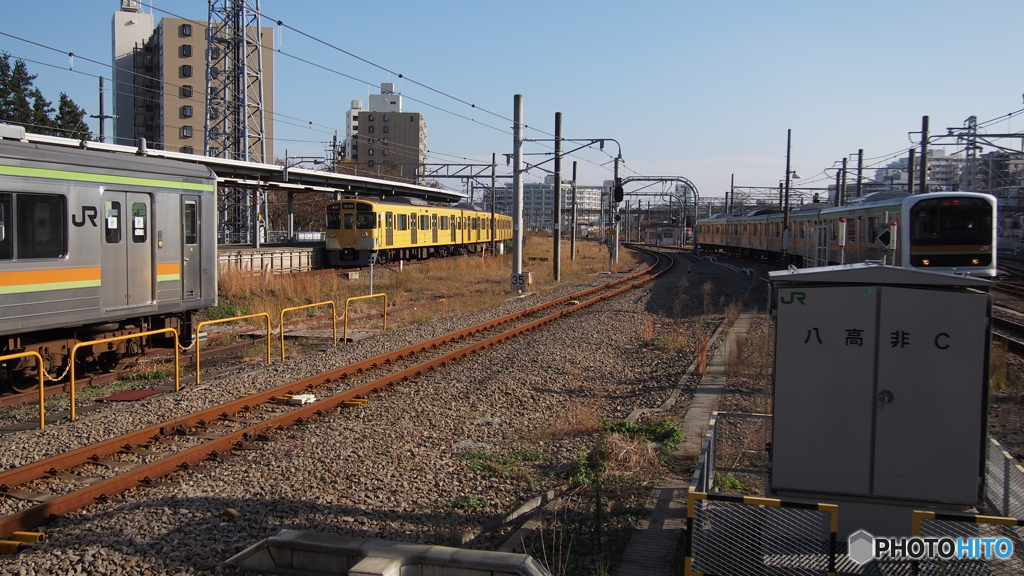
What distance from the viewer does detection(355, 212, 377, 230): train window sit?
3009cm

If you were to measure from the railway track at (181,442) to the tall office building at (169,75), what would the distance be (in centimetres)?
5409

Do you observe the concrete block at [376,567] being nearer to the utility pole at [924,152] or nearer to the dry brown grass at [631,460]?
the dry brown grass at [631,460]

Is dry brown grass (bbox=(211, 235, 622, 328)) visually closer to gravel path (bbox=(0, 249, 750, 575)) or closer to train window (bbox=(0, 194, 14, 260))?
gravel path (bbox=(0, 249, 750, 575))

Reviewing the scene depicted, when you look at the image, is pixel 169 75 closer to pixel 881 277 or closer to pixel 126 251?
pixel 126 251

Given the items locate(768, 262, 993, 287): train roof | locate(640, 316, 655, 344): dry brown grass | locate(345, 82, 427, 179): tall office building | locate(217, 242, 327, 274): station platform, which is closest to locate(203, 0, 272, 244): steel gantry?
locate(217, 242, 327, 274): station platform

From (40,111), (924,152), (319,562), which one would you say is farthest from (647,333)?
(40,111)

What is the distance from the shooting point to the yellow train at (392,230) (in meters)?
30.3

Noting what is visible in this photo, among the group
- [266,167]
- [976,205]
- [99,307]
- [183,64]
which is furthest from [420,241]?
[183,64]

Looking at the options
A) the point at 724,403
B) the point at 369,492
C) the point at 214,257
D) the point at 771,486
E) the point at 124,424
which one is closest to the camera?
the point at 771,486

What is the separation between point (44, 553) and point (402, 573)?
2.32m

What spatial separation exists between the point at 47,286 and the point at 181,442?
9.83 feet

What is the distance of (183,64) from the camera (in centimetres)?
6462

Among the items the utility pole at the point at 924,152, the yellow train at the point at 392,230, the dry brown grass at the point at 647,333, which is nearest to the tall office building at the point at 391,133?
the yellow train at the point at 392,230

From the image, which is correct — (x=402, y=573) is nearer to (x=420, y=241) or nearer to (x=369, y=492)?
(x=369, y=492)
